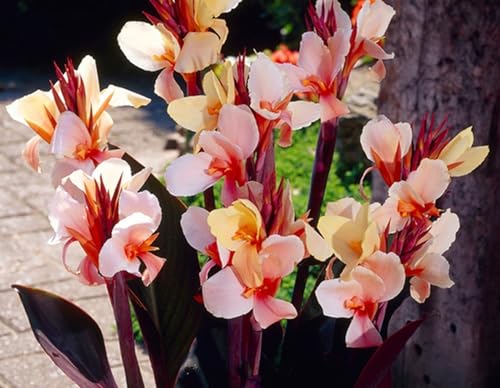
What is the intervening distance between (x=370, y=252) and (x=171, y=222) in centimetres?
51

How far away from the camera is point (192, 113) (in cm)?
177

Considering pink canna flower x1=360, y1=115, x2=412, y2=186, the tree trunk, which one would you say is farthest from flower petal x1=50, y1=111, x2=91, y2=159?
the tree trunk

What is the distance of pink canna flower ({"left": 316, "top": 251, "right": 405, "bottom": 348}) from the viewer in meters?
1.62

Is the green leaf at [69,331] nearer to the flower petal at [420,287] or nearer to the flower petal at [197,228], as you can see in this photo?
the flower petal at [197,228]

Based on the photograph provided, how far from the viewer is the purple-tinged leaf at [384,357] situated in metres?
1.71

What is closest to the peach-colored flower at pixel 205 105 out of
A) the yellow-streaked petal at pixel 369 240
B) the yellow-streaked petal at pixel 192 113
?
the yellow-streaked petal at pixel 192 113

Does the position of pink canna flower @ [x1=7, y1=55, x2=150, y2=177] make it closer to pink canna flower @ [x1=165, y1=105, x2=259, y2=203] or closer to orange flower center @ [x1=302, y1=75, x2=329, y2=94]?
A: pink canna flower @ [x1=165, y1=105, x2=259, y2=203]

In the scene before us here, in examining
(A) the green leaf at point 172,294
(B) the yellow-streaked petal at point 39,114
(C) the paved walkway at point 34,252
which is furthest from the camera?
(C) the paved walkway at point 34,252

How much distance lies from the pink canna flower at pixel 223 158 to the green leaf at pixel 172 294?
→ 12.3 inches

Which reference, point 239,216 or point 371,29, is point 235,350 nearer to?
point 239,216

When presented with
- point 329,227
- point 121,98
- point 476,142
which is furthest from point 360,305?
point 476,142

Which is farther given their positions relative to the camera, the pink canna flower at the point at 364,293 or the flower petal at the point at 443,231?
the flower petal at the point at 443,231

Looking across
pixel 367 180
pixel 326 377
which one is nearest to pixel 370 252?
pixel 326 377

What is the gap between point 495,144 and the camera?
2719mm
